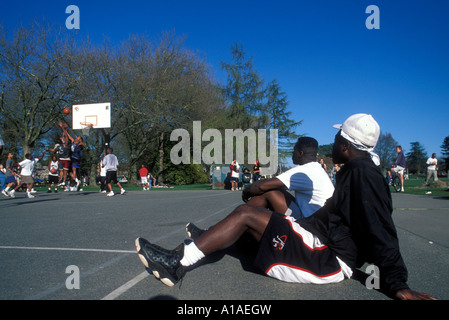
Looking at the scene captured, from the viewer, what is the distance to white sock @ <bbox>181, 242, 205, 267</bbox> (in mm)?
2455

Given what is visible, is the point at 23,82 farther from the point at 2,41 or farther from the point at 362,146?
the point at 362,146

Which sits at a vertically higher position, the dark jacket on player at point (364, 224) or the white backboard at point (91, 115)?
the white backboard at point (91, 115)

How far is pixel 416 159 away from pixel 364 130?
107 meters

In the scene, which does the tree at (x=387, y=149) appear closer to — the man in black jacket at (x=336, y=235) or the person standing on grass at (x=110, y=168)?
the person standing on grass at (x=110, y=168)

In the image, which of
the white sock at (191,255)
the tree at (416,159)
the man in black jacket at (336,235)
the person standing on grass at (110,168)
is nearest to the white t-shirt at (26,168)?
the person standing on grass at (110,168)

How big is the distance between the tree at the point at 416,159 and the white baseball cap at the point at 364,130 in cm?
10096

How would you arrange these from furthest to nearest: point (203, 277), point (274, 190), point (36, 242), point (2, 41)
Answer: point (2, 41) < point (36, 242) < point (274, 190) < point (203, 277)

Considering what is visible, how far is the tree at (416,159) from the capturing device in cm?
8881

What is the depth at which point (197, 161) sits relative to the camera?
3158 centimetres

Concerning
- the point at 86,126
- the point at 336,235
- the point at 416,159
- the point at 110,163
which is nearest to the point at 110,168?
the point at 110,163

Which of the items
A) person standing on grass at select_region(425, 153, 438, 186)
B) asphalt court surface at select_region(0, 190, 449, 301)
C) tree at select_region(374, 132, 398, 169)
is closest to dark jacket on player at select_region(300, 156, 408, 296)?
asphalt court surface at select_region(0, 190, 449, 301)

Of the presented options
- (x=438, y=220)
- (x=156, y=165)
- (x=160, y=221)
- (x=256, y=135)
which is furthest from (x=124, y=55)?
(x=438, y=220)

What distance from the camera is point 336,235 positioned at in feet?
7.75

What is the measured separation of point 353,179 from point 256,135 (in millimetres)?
34703
